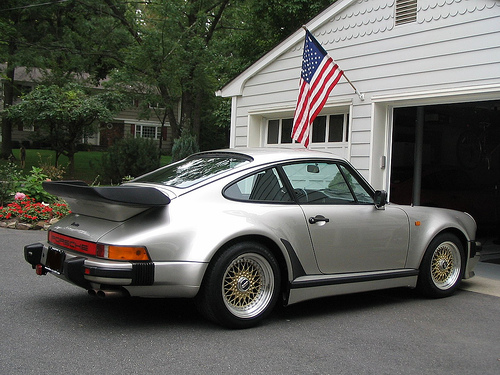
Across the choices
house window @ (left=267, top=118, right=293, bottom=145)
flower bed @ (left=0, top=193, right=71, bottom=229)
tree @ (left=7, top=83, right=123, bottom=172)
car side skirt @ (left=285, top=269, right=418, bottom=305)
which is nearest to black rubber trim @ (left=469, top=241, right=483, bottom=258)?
car side skirt @ (left=285, top=269, right=418, bottom=305)

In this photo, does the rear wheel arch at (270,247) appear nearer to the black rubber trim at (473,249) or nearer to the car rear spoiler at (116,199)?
the car rear spoiler at (116,199)

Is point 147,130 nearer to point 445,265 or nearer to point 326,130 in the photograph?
point 326,130

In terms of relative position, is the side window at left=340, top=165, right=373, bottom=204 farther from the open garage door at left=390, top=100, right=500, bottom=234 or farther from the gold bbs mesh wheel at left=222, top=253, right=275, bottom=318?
the open garage door at left=390, top=100, right=500, bottom=234

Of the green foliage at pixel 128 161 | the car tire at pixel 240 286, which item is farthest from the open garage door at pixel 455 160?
the green foliage at pixel 128 161

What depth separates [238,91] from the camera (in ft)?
37.3

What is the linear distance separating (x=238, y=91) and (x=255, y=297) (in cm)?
743

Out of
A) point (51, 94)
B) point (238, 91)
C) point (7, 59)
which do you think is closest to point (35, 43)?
point (7, 59)

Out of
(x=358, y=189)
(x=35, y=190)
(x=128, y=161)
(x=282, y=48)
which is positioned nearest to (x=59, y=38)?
(x=128, y=161)

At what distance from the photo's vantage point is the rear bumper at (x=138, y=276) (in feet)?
12.9

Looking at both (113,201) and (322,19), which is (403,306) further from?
(322,19)

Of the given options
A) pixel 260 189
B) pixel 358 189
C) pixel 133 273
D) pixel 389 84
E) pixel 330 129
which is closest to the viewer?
pixel 133 273

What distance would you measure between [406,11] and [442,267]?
445cm

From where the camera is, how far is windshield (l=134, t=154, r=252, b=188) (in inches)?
184

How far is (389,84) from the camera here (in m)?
8.58
